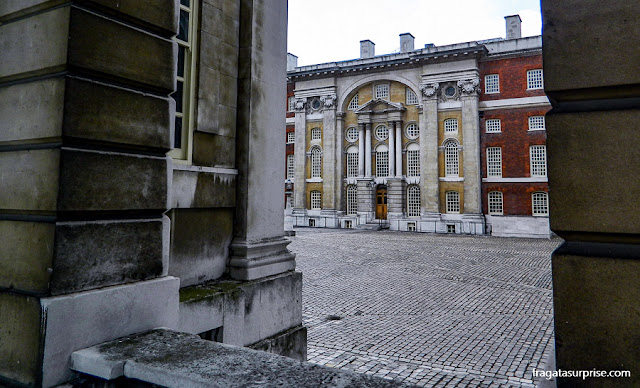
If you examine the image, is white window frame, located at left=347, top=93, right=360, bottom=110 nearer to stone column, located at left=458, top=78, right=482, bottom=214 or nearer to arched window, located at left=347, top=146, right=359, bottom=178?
arched window, located at left=347, top=146, right=359, bottom=178

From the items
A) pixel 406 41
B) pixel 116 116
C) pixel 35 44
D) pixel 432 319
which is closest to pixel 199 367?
pixel 116 116

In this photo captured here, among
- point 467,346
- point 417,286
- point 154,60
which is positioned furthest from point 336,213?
point 154,60

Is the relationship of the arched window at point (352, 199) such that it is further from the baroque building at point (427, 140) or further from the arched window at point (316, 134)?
the arched window at point (316, 134)

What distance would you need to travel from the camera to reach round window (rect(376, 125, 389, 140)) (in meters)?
40.3

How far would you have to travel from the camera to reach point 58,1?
2428mm

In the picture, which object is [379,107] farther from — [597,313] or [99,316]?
[597,313]

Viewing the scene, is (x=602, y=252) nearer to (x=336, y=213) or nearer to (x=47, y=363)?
(x=47, y=363)

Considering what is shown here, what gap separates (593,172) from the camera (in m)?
1.80

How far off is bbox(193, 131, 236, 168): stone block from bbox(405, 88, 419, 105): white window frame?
36.2 m

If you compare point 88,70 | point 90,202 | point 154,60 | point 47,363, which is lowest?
point 47,363

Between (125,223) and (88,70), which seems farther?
(125,223)

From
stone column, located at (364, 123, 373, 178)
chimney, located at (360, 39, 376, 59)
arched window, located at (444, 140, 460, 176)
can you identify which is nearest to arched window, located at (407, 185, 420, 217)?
arched window, located at (444, 140, 460, 176)

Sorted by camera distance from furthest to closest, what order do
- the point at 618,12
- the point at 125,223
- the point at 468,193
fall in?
the point at 468,193 < the point at 125,223 < the point at 618,12

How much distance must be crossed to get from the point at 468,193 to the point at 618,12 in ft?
116
